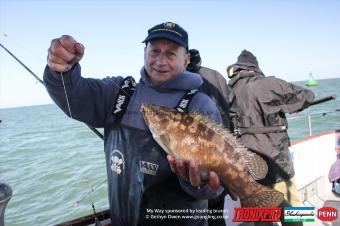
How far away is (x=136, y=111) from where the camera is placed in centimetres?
263

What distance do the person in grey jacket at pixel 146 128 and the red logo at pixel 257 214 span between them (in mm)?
666

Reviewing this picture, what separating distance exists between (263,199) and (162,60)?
1515mm

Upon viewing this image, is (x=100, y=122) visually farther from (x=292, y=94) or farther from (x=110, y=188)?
(x=292, y=94)

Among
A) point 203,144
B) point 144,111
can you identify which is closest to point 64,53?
point 144,111

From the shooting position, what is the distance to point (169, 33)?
2.64 m

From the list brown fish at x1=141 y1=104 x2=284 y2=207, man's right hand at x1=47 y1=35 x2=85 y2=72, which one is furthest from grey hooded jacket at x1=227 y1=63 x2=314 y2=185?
man's right hand at x1=47 y1=35 x2=85 y2=72

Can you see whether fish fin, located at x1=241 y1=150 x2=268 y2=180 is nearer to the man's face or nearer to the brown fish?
the brown fish

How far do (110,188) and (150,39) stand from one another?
52.8 inches

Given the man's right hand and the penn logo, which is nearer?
the man's right hand

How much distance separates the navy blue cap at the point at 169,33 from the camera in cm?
263

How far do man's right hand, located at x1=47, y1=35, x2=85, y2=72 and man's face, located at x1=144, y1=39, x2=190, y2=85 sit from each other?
703 millimetres

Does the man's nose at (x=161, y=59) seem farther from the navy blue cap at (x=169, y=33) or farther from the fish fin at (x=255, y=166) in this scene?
the fish fin at (x=255, y=166)

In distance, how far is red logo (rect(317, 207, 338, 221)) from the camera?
5402mm

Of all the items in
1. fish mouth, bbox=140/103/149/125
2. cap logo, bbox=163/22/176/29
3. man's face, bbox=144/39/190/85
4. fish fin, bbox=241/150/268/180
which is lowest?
fish fin, bbox=241/150/268/180
